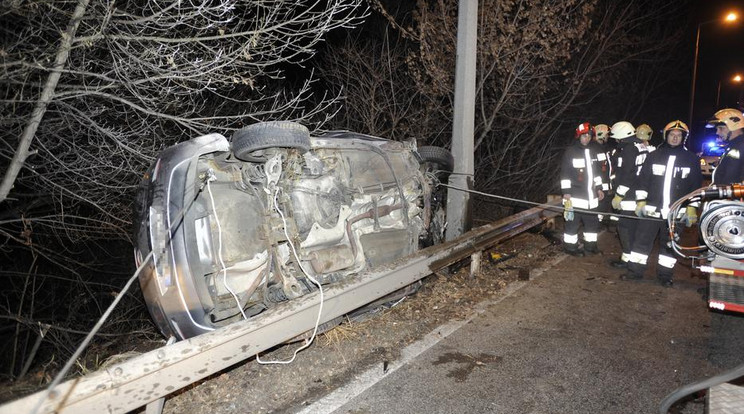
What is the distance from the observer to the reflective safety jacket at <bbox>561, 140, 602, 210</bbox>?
263 inches

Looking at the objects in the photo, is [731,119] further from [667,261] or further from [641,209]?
[667,261]

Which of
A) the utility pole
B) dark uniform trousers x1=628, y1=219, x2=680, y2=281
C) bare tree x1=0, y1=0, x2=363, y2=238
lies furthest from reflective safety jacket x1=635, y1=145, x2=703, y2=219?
bare tree x1=0, y1=0, x2=363, y2=238

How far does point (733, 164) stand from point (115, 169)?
6820 mm

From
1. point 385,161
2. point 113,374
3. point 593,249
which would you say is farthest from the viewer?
point 593,249

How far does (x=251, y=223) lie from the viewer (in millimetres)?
3316

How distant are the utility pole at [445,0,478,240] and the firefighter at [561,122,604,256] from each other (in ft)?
5.87

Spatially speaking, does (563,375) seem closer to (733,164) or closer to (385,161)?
(385,161)

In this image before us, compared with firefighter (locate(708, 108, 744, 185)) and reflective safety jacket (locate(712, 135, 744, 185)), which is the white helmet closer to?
firefighter (locate(708, 108, 744, 185))

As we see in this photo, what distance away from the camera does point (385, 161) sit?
4598mm

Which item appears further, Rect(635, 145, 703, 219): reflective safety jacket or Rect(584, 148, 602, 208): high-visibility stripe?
Rect(584, 148, 602, 208): high-visibility stripe

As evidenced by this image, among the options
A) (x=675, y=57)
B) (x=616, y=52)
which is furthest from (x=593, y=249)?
(x=675, y=57)

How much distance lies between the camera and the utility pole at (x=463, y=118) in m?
5.66

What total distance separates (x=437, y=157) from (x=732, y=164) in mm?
3192

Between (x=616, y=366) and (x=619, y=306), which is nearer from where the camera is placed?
(x=616, y=366)
